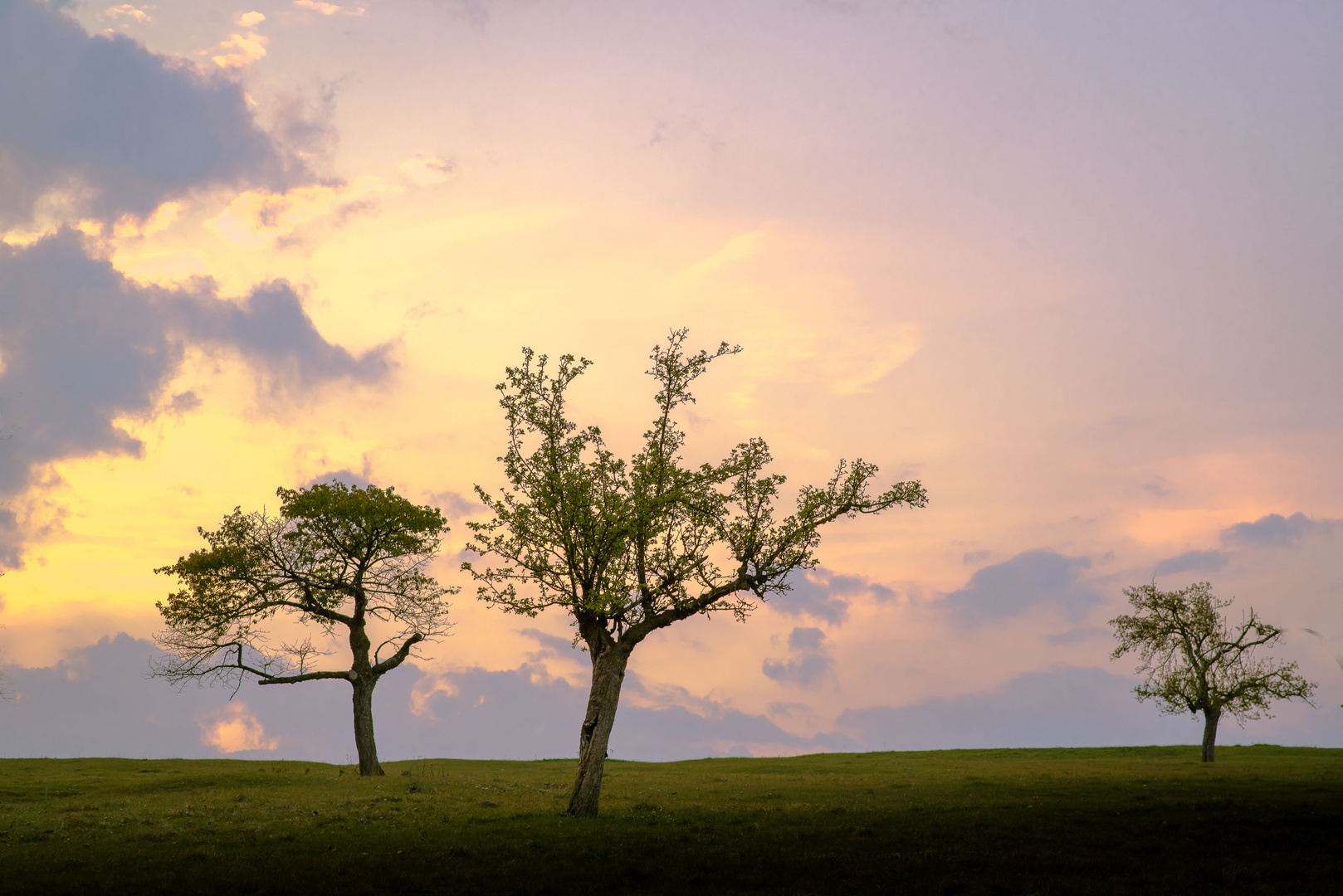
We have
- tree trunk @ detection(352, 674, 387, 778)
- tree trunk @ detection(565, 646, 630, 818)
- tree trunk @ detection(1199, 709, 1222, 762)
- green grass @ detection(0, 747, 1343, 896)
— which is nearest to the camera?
green grass @ detection(0, 747, 1343, 896)

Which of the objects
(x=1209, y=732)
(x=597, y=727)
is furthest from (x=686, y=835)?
(x=1209, y=732)

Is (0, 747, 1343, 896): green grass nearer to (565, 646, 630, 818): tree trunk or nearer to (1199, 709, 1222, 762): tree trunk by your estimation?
(565, 646, 630, 818): tree trunk

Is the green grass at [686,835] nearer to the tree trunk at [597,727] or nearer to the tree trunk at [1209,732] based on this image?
the tree trunk at [597,727]

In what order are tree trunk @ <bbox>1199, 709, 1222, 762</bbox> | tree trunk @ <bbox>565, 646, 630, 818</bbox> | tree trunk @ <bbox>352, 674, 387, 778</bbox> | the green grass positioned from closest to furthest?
the green grass → tree trunk @ <bbox>565, 646, 630, 818</bbox> → tree trunk @ <bbox>352, 674, 387, 778</bbox> → tree trunk @ <bbox>1199, 709, 1222, 762</bbox>

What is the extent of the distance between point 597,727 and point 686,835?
291 inches

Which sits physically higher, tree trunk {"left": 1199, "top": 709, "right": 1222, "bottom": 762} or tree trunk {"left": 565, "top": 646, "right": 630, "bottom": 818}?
tree trunk {"left": 565, "top": 646, "right": 630, "bottom": 818}

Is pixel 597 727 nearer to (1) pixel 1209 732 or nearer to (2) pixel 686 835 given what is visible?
(2) pixel 686 835

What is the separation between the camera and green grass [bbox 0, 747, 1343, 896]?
2247cm

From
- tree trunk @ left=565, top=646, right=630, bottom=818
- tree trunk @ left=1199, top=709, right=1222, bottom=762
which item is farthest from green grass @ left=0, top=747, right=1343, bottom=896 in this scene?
tree trunk @ left=1199, top=709, right=1222, bottom=762

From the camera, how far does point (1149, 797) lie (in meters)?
37.4

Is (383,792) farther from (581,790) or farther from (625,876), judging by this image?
(625,876)

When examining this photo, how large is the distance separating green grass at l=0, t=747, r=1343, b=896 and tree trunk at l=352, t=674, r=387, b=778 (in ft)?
7.84

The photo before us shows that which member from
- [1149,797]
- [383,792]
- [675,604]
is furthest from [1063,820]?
[383,792]

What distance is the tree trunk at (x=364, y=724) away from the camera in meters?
52.1
